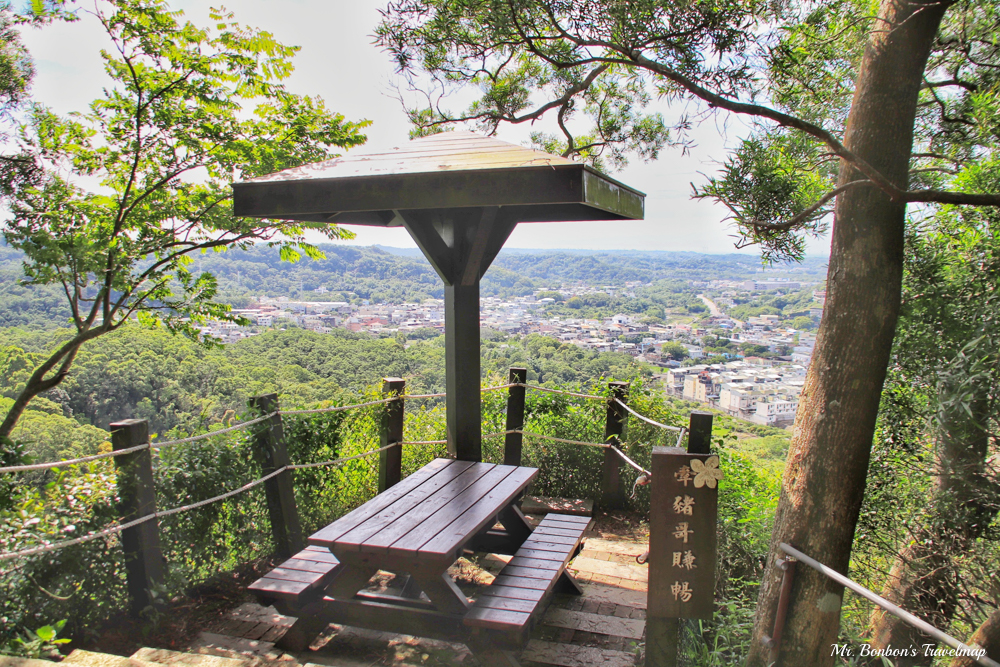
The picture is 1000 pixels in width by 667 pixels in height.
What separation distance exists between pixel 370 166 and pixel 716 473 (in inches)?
79.8

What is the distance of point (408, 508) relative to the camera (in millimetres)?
2568

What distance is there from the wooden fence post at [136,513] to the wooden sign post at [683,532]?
2.31m

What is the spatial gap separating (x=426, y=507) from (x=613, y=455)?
2407 mm

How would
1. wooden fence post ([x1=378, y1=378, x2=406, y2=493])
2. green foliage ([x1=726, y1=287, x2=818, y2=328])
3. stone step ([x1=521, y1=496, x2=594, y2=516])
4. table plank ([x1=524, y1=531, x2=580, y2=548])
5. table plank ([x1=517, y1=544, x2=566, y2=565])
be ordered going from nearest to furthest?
table plank ([x1=517, y1=544, x2=566, y2=565]), table plank ([x1=524, y1=531, x2=580, y2=548]), wooden fence post ([x1=378, y1=378, x2=406, y2=493]), stone step ([x1=521, y1=496, x2=594, y2=516]), green foliage ([x1=726, y1=287, x2=818, y2=328])

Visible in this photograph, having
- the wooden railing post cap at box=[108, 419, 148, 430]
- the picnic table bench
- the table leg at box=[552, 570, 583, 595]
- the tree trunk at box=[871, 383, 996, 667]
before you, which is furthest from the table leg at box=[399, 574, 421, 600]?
the tree trunk at box=[871, 383, 996, 667]

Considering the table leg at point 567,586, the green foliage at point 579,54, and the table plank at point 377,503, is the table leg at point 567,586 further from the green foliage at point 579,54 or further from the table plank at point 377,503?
the green foliage at point 579,54

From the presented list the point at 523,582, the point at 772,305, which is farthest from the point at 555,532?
the point at 772,305

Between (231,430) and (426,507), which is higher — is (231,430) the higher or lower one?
the higher one

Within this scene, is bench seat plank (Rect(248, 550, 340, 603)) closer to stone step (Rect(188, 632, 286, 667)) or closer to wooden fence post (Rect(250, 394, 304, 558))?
stone step (Rect(188, 632, 286, 667))

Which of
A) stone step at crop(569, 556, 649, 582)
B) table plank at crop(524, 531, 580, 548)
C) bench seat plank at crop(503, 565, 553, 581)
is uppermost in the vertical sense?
bench seat plank at crop(503, 565, 553, 581)

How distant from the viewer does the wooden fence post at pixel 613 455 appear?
4.59 meters

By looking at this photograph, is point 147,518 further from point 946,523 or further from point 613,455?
point 946,523

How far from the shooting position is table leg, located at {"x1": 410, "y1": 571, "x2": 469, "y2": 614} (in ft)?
7.12

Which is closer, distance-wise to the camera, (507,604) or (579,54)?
(507,604)
